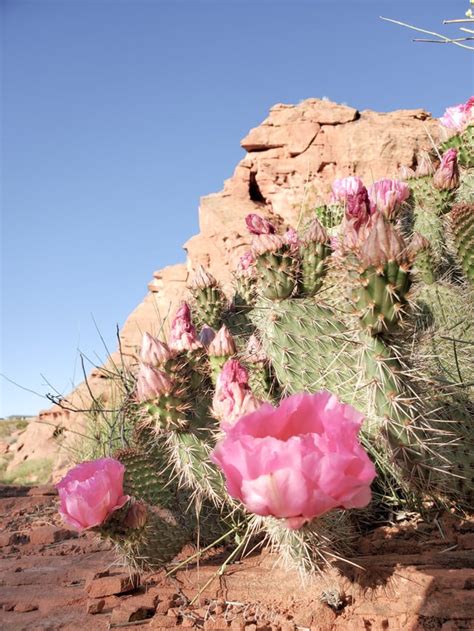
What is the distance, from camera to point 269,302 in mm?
2709

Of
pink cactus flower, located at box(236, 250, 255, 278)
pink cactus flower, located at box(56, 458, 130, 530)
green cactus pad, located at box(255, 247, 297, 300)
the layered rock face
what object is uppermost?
the layered rock face

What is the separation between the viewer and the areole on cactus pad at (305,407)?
44.0 inches

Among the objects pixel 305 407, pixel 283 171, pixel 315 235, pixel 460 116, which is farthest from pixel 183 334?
pixel 283 171

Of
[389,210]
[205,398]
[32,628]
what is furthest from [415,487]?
[389,210]

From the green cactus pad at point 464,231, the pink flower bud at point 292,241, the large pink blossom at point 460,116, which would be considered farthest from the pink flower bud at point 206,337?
the large pink blossom at point 460,116

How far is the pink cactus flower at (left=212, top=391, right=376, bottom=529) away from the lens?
3.50 feet

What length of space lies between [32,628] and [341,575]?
1090 millimetres

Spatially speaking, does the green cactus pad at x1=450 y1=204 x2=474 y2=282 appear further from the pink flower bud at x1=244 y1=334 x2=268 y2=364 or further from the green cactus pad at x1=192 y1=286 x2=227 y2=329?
the green cactus pad at x1=192 y1=286 x2=227 y2=329

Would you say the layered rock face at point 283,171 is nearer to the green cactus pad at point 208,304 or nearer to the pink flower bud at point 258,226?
the green cactus pad at point 208,304

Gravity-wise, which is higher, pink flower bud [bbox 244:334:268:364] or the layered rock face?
the layered rock face

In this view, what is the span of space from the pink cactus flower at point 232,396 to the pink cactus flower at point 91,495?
409 mm

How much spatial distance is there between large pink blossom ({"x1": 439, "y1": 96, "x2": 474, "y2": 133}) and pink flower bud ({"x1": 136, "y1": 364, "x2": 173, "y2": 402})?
10.3 feet

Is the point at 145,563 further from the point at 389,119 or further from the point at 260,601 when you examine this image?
the point at 389,119

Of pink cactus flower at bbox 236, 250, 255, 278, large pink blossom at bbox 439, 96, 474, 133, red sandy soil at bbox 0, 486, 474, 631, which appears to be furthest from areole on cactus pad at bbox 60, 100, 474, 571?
large pink blossom at bbox 439, 96, 474, 133
